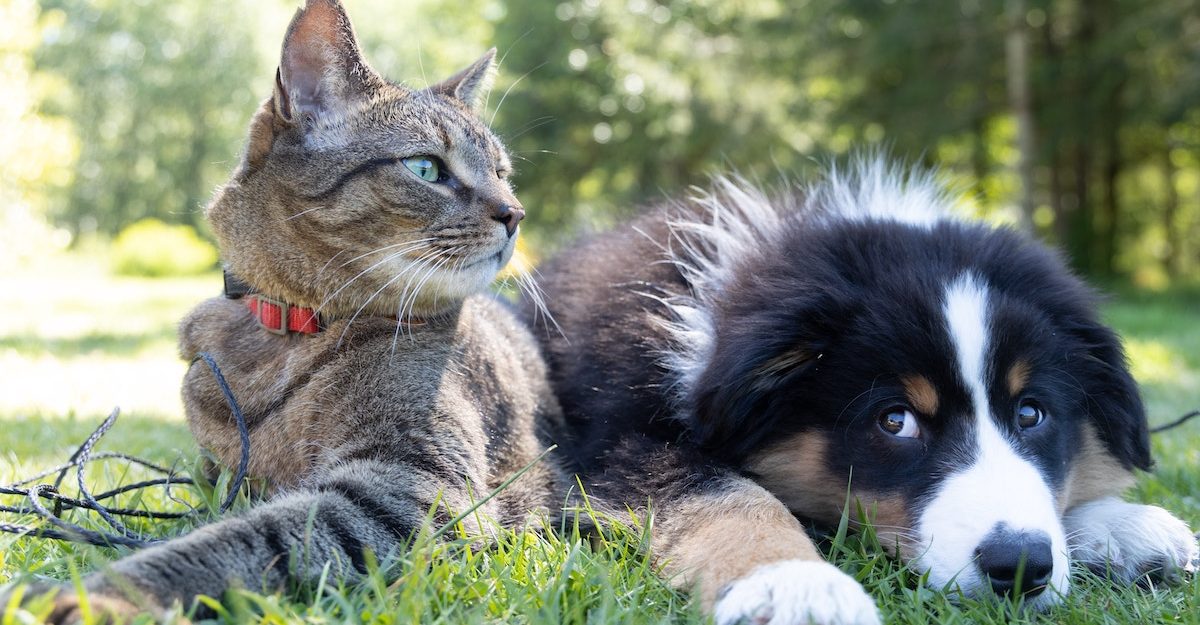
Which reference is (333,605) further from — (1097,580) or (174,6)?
(174,6)

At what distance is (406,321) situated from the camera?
3.01 m

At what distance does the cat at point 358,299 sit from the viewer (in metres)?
2.71

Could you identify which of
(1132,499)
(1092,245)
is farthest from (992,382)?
(1092,245)

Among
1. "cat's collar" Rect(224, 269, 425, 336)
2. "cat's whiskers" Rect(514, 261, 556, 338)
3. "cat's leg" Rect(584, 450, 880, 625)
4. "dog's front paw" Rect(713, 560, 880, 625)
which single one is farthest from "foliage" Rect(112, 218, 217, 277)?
"dog's front paw" Rect(713, 560, 880, 625)

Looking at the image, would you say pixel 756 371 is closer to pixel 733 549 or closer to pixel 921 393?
pixel 921 393

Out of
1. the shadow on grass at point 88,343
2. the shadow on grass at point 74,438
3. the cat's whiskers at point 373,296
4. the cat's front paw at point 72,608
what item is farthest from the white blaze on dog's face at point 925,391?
the shadow on grass at point 88,343

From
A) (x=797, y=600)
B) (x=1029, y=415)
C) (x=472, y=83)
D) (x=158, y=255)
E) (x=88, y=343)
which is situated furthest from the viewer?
(x=158, y=255)

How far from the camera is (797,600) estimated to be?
210 centimetres

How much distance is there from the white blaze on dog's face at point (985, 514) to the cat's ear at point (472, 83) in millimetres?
1959

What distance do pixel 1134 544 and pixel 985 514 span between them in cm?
75

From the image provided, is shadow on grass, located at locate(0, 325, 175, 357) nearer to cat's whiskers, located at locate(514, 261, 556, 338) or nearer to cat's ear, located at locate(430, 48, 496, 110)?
cat's whiskers, located at locate(514, 261, 556, 338)

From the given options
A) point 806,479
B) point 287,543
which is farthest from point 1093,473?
point 287,543

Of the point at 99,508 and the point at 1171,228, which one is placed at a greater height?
the point at 99,508

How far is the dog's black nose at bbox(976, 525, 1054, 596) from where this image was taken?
90.1 inches
